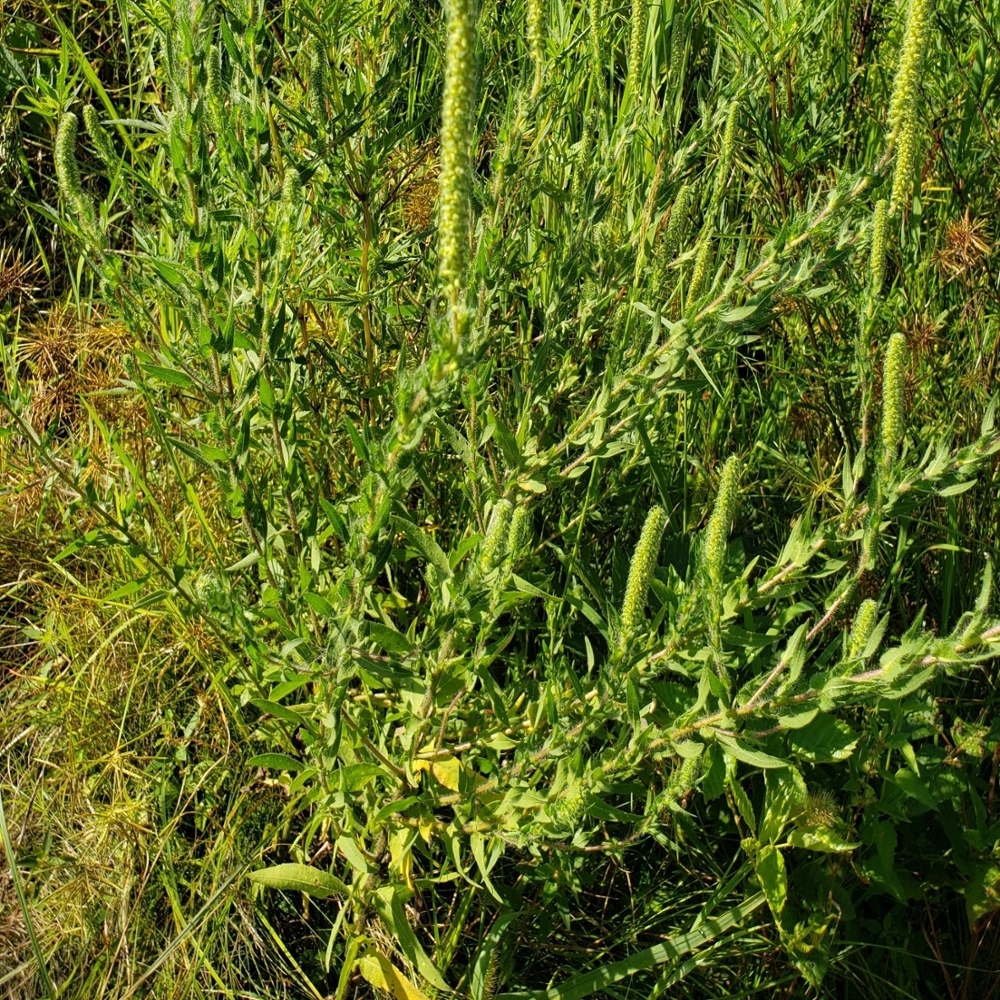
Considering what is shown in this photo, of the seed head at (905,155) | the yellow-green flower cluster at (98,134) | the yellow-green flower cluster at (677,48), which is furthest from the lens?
the yellow-green flower cluster at (677,48)

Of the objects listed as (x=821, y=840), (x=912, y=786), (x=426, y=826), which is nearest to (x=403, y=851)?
(x=426, y=826)

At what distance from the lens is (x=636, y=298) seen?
2.14 metres

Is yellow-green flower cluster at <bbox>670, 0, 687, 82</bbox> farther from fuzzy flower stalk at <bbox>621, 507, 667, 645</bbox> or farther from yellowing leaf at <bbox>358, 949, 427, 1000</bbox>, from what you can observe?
yellowing leaf at <bbox>358, 949, 427, 1000</bbox>

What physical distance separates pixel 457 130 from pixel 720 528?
77 cm

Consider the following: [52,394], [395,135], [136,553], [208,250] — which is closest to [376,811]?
[136,553]

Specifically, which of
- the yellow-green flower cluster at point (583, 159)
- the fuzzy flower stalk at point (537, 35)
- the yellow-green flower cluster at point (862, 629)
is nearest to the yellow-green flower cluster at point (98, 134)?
the fuzzy flower stalk at point (537, 35)

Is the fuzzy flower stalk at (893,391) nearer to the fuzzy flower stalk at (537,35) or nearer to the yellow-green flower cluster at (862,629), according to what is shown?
the yellow-green flower cluster at (862,629)

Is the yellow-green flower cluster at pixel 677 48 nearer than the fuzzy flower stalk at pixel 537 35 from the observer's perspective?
No

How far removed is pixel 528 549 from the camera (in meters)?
2.10

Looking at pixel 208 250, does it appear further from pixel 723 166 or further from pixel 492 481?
pixel 723 166

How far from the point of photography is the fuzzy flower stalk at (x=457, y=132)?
116 centimetres

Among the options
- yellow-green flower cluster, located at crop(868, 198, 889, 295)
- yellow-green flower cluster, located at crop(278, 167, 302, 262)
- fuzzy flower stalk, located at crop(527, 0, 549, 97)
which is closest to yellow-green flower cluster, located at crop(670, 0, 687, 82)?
fuzzy flower stalk, located at crop(527, 0, 549, 97)

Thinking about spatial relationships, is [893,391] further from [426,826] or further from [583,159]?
[426,826]

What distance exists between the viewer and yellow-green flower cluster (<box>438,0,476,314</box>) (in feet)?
3.79
